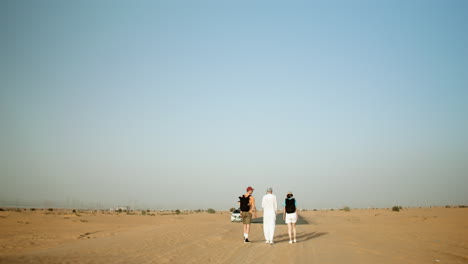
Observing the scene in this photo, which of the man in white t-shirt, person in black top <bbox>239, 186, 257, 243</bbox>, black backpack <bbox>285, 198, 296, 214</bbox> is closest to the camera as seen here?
the man in white t-shirt

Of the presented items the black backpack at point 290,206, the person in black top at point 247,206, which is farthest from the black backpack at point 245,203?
the black backpack at point 290,206

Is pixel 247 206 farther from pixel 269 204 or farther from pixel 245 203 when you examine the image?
pixel 269 204

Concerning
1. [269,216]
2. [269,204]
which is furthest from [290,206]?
[269,216]

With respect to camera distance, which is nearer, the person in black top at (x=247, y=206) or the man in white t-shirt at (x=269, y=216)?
the man in white t-shirt at (x=269, y=216)

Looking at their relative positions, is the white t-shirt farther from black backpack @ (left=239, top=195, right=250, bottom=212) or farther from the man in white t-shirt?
black backpack @ (left=239, top=195, right=250, bottom=212)

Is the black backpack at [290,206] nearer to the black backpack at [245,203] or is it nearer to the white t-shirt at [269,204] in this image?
the white t-shirt at [269,204]

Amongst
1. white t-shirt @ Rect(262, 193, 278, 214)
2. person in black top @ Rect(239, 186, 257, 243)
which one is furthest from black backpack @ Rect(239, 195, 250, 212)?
white t-shirt @ Rect(262, 193, 278, 214)

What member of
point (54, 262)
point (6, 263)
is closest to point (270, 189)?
point (54, 262)

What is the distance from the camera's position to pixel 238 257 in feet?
38.2

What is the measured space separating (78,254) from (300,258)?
712cm

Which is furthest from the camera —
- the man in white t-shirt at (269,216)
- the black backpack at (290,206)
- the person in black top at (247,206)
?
the black backpack at (290,206)

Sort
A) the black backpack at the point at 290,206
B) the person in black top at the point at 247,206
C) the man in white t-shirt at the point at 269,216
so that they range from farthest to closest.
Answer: the black backpack at the point at 290,206 → the person in black top at the point at 247,206 → the man in white t-shirt at the point at 269,216

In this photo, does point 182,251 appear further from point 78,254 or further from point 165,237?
point 165,237

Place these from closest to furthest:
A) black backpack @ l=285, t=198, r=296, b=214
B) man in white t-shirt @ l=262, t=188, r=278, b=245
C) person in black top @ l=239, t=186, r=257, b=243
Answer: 1. man in white t-shirt @ l=262, t=188, r=278, b=245
2. person in black top @ l=239, t=186, r=257, b=243
3. black backpack @ l=285, t=198, r=296, b=214
